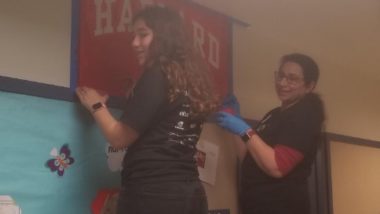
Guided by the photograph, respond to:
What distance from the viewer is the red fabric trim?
159cm

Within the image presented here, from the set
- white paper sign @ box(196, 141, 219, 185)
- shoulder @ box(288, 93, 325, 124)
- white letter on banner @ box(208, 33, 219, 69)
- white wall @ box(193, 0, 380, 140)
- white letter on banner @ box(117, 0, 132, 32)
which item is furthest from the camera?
white wall @ box(193, 0, 380, 140)

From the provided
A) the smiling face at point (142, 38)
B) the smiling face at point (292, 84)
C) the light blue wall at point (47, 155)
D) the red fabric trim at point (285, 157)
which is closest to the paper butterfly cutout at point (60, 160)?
the light blue wall at point (47, 155)

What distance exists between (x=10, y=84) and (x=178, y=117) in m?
0.44

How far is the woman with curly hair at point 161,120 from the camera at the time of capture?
117 centimetres

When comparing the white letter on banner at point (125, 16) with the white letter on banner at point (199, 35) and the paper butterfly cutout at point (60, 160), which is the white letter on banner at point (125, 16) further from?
the paper butterfly cutout at point (60, 160)

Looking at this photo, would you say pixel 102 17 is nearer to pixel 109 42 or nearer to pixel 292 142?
pixel 109 42

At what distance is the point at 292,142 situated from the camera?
1605 millimetres

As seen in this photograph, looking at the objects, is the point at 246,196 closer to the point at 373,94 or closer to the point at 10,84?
the point at 10,84

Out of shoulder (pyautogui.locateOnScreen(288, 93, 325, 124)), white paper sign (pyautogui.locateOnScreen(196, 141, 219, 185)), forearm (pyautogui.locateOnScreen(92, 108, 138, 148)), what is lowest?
white paper sign (pyautogui.locateOnScreen(196, 141, 219, 185))

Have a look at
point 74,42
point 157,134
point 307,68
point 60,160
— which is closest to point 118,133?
point 157,134

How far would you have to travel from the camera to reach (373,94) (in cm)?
297

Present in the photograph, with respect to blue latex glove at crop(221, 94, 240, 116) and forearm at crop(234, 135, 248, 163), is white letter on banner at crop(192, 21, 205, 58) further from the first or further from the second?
forearm at crop(234, 135, 248, 163)

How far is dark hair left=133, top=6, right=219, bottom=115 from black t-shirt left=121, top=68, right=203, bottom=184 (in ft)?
0.09

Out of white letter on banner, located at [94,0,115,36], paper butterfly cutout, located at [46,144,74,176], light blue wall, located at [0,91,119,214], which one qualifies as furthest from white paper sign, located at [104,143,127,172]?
white letter on banner, located at [94,0,115,36]
